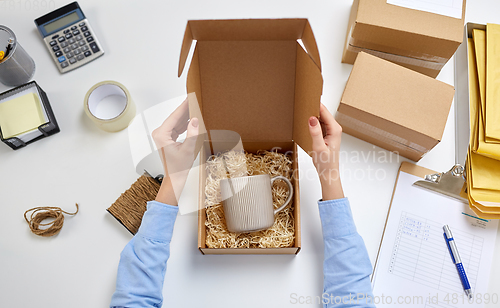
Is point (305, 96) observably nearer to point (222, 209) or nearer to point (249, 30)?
point (249, 30)

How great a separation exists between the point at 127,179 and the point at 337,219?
506mm

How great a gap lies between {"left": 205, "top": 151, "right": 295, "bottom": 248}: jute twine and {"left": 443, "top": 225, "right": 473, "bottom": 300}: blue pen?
0.36m

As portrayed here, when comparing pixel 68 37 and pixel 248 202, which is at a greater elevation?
pixel 68 37

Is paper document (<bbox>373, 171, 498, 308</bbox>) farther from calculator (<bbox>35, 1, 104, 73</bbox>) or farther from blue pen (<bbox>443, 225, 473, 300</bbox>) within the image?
calculator (<bbox>35, 1, 104, 73</bbox>)

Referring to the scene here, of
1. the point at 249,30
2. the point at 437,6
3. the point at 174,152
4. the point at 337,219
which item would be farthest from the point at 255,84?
the point at 437,6

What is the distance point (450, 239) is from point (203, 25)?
28.0 inches

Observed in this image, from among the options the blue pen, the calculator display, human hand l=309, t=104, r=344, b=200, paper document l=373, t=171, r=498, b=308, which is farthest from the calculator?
the blue pen

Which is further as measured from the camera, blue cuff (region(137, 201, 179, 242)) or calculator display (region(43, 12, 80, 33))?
calculator display (region(43, 12, 80, 33))

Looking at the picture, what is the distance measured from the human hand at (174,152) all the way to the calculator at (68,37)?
36 centimetres

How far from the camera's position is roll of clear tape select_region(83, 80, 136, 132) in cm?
73

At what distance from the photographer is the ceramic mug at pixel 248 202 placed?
626 mm

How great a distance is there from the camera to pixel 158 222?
0.66m

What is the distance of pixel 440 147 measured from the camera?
31.2 inches

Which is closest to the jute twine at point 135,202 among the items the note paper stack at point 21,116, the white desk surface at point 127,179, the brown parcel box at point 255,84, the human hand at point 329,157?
the white desk surface at point 127,179
